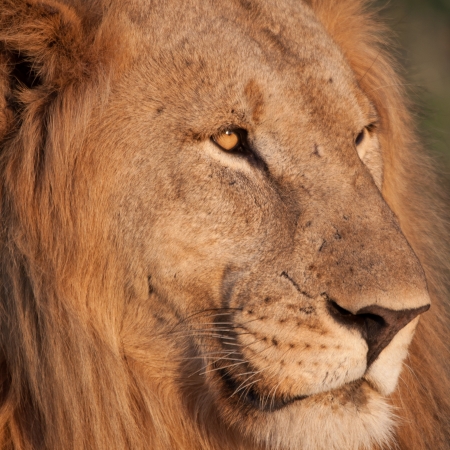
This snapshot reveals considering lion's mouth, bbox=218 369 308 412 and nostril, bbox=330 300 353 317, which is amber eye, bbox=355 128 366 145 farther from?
lion's mouth, bbox=218 369 308 412

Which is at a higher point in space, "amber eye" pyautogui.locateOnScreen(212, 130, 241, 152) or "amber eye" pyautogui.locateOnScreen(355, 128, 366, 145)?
"amber eye" pyautogui.locateOnScreen(355, 128, 366, 145)

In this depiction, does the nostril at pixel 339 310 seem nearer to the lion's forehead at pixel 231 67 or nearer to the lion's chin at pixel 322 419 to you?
the lion's chin at pixel 322 419

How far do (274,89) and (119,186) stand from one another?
49cm

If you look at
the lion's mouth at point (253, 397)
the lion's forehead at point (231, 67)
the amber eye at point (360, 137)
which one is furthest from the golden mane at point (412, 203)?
the lion's mouth at point (253, 397)

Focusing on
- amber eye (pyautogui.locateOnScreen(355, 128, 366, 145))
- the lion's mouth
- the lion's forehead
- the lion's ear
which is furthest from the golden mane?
the lion's ear

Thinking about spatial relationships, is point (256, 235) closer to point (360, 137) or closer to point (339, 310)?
point (339, 310)

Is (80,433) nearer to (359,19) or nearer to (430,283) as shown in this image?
(430,283)

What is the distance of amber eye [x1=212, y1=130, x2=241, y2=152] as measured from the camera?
2.18 metres

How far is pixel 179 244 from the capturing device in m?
2.11

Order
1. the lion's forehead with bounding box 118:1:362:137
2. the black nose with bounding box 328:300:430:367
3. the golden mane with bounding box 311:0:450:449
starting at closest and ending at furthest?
1. the black nose with bounding box 328:300:430:367
2. the lion's forehead with bounding box 118:1:362:137
3. the golden mane with bounding box 311:0:450:449

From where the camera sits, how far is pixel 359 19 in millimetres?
2955

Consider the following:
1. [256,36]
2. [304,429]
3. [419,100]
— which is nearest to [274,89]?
[256,36]

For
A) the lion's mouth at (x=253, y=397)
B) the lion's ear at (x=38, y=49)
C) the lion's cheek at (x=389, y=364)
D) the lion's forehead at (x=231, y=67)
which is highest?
the lion's forehead at (x=231, y=67)

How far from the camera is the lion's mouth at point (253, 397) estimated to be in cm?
206
